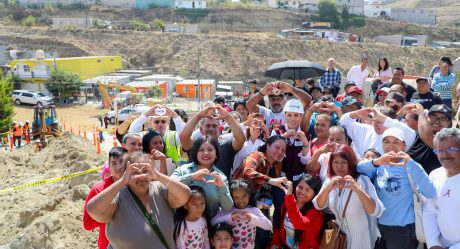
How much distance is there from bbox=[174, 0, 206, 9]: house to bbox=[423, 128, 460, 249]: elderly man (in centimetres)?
8639

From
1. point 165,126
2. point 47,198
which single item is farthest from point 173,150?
point 47,198

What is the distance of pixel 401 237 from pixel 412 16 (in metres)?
108

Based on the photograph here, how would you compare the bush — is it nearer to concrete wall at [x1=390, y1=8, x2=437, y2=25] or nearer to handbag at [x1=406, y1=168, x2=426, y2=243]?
concrete wall at [x1=390, y1=8, x2=437, y2=25]

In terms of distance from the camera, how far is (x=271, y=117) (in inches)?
236

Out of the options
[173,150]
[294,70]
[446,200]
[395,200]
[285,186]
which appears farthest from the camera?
[294,70]

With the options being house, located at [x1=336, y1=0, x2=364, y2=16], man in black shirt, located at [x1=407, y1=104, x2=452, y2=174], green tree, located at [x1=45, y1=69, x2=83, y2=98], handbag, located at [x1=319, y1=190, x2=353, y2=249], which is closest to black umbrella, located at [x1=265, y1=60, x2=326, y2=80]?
man in black shirt, located at [x1=407, y1=104, x2=452, y2=174]

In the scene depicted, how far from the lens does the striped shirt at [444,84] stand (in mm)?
7973

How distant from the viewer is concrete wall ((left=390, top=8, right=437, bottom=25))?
324 ft

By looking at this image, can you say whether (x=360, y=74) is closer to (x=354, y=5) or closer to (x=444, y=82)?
(x=444, y=82)

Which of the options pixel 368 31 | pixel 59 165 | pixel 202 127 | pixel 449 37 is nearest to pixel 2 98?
pixel 59 165

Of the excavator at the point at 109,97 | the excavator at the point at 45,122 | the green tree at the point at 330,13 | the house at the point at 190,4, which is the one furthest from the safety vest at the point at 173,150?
the house at the point at 190,4

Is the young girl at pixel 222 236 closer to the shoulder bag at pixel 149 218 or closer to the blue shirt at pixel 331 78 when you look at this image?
the shoulder bag at pixel 149 218

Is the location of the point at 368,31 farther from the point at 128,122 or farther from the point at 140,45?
the point at 128,122

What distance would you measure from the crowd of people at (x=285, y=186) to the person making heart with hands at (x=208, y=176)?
10 millimetres
